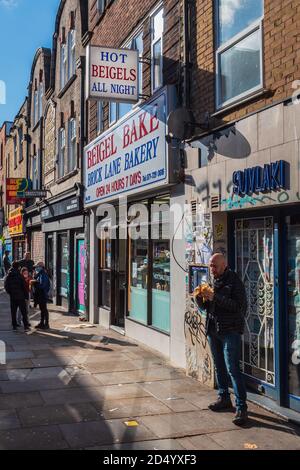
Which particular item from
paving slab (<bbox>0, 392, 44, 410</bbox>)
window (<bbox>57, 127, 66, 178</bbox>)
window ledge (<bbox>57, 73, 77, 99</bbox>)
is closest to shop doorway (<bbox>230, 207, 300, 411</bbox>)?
paving slab (<bbox>0, 392, 44, 410</bbox>)

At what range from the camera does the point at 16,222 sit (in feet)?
85.3

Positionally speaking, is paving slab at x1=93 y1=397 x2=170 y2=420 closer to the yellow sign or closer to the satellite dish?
the satellite dish

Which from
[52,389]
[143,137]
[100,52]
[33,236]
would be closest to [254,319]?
[52,389]

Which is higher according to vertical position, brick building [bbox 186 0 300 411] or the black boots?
brick building [bbox 186 0 300 411]

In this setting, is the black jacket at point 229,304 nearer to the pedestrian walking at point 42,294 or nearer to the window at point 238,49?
the window at point 238,49

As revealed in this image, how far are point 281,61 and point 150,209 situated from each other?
175 inches

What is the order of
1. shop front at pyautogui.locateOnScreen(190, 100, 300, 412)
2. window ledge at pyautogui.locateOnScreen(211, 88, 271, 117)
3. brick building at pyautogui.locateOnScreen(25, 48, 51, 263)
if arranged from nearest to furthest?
1. shop front at pyautogui.locateOnScreen(190, 100, 300, 412)
2. window ledge at pyautogui.locateOnScreen(211, 88, 271, 117)
3. brick building at pyautogui.locateOnScreen(25, 48, 51, 263)

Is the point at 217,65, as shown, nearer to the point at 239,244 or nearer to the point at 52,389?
the point at 239,244

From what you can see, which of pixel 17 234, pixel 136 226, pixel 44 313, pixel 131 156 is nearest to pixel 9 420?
pixel 136 226

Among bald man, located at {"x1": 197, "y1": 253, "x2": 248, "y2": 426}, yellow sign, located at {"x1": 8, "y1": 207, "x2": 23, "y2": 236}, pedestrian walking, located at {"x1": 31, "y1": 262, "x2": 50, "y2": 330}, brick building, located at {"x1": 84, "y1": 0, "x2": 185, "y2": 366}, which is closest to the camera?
bald man, located at {"x1": 197, "y1": 253, "x2": 248, "y2": 426}

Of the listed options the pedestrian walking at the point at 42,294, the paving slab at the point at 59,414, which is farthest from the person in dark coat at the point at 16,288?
the paving slab at the point at 59,414

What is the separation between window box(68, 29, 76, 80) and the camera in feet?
52.4

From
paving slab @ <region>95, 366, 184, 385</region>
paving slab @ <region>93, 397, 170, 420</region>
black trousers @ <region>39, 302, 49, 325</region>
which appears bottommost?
paving slab @ <region>95, 366, 184, 385</region>

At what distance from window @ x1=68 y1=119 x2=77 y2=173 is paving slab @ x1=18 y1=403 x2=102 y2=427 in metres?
10.6
